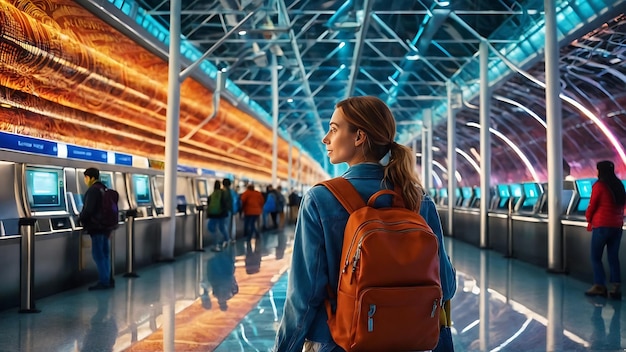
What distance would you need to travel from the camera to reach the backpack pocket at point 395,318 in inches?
74.3

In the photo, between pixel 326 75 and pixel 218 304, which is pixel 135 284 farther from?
pixel 326 75

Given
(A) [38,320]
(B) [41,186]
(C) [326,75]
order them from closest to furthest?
(A) [38,320]
(B) [41,186]
(C) [326,75]

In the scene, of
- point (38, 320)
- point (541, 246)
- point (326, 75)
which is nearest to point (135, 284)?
point (38, 320)

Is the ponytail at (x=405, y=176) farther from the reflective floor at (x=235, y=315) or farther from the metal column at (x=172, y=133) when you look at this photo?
the metal column at (x=172, y=133)

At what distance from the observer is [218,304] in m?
8.43

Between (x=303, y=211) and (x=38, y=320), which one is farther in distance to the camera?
(x=38, y=320)

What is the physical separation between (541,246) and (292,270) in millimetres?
12943

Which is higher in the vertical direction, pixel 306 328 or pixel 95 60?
pixel 95 60

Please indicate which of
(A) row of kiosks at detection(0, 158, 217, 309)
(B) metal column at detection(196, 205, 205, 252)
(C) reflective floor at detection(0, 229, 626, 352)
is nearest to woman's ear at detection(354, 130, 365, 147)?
(C) reflective floor at detection(0, 229, 626, 352)

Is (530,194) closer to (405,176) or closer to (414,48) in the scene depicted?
(414,48)

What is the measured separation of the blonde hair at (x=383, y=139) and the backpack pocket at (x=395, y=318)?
32 cm

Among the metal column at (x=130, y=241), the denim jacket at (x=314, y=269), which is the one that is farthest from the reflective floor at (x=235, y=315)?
the denim jacket at (x=314, y=269)

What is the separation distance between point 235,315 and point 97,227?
11.3 feet

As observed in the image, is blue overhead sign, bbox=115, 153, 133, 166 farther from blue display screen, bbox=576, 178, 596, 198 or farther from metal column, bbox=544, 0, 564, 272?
blue display screen, bbox=576, 178, 596, 198
